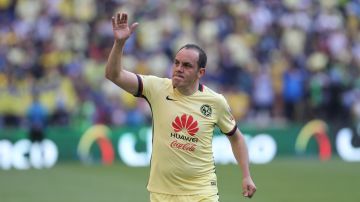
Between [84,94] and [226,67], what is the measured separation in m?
4.31

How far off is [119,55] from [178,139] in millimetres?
1027

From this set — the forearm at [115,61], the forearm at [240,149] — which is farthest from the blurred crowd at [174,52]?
the forearm at [115,61]

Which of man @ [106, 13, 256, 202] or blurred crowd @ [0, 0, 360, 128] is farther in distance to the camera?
blurred crowd @ [0, 0, 360, 128]

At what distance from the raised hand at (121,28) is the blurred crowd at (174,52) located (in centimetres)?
1487

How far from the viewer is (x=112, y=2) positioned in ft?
87.2

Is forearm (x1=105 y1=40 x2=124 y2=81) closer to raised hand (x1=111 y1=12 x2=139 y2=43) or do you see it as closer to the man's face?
raised hand (x1=111 y1=12 x2=139 y2=43)

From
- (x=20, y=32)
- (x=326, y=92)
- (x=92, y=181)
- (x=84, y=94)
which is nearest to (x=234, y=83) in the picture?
(x=326, y=92)

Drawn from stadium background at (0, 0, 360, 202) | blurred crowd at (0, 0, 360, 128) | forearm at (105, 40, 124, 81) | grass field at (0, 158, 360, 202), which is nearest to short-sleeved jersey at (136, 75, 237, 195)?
forearm at (105, 40, 124, 81)

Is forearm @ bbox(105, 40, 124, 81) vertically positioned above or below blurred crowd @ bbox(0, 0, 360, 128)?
below

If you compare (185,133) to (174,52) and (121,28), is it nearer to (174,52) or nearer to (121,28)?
(121,28)

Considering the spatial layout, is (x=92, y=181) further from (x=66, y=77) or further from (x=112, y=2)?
(x=112, y=2)

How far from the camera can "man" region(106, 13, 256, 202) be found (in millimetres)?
7980

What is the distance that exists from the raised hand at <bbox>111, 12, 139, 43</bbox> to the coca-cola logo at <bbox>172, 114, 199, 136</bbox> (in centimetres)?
104

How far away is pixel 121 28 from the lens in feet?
24.3
